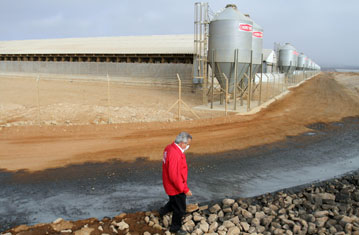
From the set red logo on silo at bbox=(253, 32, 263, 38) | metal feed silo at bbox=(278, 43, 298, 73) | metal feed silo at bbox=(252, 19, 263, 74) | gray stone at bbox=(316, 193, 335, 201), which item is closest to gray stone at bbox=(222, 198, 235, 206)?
gray stone at bbox=(316, 193, 335, 201)

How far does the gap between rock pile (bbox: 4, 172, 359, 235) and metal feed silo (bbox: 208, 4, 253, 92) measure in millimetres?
14681

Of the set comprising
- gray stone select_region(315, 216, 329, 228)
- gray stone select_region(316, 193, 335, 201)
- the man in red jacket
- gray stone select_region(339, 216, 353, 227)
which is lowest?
gray stone select_region(315, 216, 329, 228)

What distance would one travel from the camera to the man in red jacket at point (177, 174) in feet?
16.3

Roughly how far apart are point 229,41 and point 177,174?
54.4ft

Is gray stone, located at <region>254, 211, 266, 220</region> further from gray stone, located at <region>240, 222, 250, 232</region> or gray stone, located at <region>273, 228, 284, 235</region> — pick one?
gray stone, located at <region>273, 228, 284, 235</region>

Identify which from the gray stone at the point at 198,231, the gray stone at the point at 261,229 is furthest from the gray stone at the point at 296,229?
the gray stone at the point at 198,231

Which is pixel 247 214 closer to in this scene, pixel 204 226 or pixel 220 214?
pixel 220 214

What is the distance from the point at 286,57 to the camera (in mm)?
50938

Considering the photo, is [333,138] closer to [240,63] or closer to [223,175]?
[223,175]

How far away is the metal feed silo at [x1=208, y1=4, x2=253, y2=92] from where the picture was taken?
20.1m

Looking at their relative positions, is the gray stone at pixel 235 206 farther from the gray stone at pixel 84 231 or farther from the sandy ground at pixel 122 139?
the sandy ground at pixel 122 139

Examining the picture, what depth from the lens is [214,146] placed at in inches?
443

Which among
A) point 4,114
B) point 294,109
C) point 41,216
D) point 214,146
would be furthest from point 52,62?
point 41,216

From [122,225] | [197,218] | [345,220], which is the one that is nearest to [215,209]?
[197,218]
